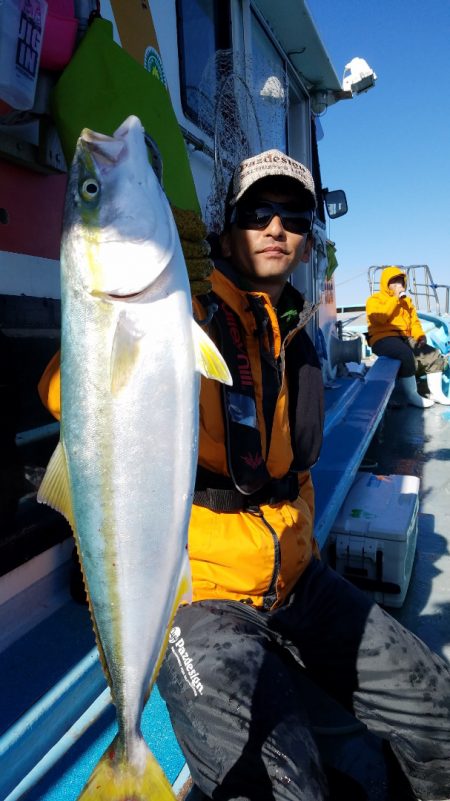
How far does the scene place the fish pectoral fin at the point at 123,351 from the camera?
122cm

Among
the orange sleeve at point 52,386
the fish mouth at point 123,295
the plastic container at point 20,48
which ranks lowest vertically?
the orange sleeve at point 52,386

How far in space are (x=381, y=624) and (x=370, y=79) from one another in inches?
304

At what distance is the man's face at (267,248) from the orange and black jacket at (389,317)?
9.18 m

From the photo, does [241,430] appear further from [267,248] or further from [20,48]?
[20,48]

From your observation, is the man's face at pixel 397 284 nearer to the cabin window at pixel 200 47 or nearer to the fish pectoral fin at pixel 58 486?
the cabin window at pixel 200 47

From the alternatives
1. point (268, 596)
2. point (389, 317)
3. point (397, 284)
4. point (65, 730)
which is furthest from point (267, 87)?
point (397, 284)

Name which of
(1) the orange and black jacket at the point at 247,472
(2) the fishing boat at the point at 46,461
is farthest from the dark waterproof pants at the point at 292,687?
(2) the fishing boat at the point at 46,461

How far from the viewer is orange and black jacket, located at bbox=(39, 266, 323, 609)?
211 centimetres

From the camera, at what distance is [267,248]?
245cm

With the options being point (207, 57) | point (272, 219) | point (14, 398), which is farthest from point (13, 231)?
point (207, 57)

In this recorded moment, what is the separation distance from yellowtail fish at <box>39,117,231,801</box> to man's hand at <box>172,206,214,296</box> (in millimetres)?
421

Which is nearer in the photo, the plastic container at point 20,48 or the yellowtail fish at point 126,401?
the yellowtail fish at point 126,401

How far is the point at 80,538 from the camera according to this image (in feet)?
4.25

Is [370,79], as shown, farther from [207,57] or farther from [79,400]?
[79,400]
